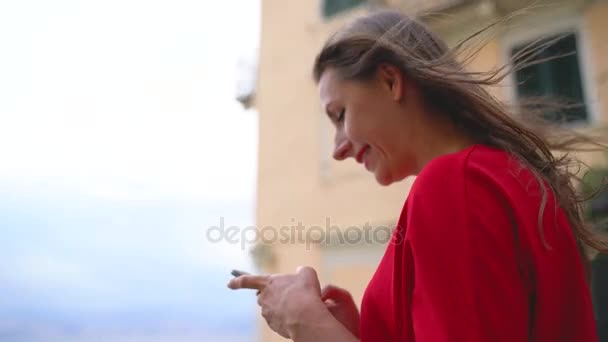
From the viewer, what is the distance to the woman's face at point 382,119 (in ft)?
1.72

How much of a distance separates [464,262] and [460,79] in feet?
0.70

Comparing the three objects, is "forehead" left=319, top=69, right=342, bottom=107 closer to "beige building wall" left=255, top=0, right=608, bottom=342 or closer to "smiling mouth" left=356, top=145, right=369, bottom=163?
"smiling mouth" left=356, top=145, right=369, bottom=163

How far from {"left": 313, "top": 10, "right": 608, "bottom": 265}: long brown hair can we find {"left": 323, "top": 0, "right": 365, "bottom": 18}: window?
2.92m

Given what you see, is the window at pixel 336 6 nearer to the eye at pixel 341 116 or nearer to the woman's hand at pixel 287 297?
the eye at pixel 341 116

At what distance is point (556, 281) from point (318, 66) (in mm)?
342

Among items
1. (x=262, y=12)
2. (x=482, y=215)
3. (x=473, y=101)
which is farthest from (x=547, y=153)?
(x=262, y=12)

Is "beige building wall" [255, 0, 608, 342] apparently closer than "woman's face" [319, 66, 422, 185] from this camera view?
No

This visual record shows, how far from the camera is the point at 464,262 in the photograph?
349mm

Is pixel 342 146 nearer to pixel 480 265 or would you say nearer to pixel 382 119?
pixel 382 119

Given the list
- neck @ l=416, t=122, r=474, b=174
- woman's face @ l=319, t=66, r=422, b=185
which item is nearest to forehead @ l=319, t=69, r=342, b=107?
woman's face @ l=319, t=66, r=422, b=185

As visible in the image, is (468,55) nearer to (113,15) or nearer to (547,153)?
(547,153)

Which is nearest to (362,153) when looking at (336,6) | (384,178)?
(384,178)

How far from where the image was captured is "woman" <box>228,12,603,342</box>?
352mm

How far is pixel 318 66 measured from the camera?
605mm
